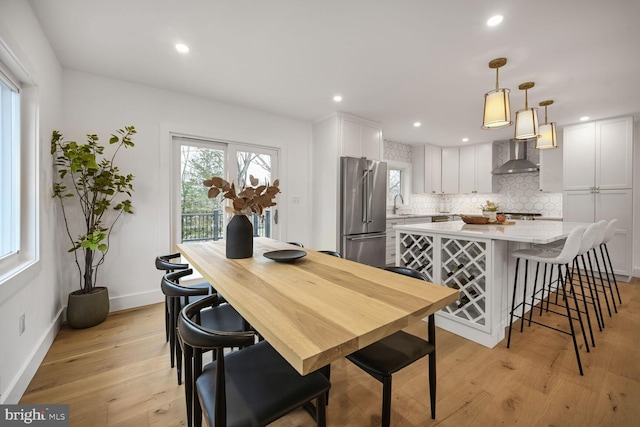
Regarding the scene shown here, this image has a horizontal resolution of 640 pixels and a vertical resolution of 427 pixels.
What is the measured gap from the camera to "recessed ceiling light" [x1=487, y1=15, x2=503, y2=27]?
185cm

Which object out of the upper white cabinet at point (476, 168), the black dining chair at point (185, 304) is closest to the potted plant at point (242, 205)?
the black dining chair at point (185, 304)

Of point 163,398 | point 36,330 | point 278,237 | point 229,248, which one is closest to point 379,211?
point 278,237

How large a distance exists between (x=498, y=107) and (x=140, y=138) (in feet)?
11.8

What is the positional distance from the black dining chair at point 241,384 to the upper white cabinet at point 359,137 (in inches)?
127

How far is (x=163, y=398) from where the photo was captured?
162cm

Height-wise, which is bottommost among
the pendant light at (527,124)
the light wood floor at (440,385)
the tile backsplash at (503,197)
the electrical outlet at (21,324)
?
the light wood floor at (440,385)

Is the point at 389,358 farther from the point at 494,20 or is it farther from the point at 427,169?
the point at 427,169

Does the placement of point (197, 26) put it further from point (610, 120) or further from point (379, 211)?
point (610, 120)

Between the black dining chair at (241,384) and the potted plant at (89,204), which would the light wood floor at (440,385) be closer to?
the potted plant at (89,204)

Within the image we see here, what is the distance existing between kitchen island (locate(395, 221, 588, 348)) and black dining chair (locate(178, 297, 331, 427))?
4.88ft

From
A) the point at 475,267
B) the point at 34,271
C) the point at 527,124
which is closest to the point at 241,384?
the point at 34,271

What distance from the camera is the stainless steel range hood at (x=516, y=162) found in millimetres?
4945

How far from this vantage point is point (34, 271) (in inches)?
72.5

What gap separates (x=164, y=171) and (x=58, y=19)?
147 centimetres
